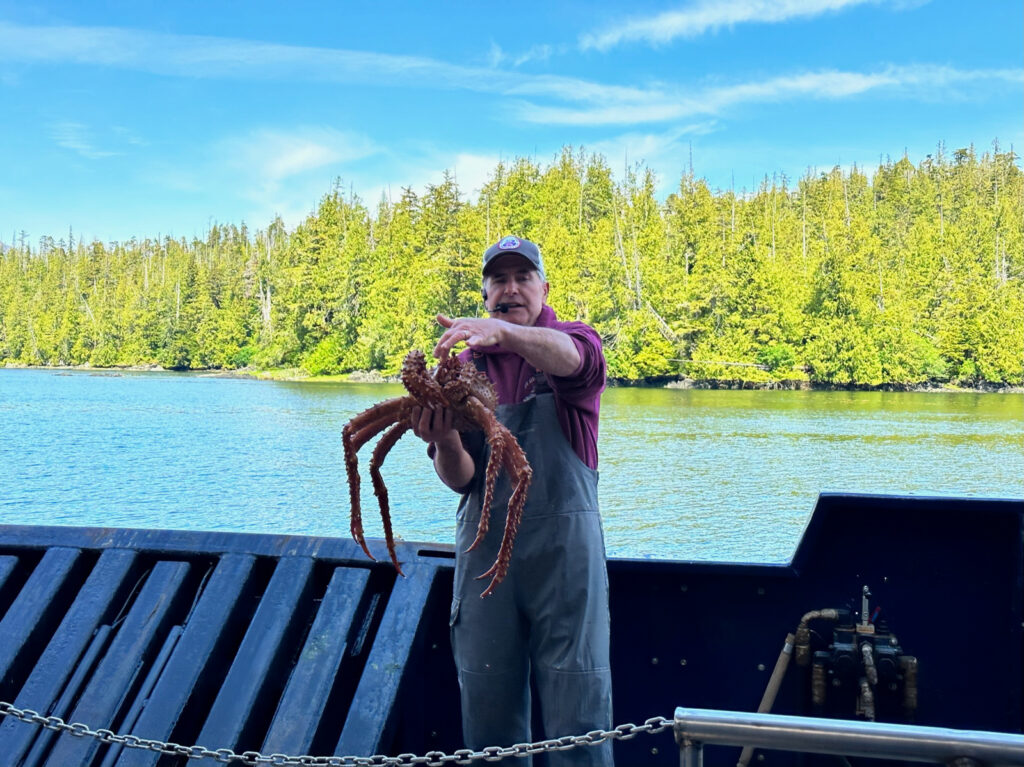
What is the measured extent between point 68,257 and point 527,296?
294 ft

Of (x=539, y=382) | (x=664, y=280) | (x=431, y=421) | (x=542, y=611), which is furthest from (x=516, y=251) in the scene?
(x=664, y=280)

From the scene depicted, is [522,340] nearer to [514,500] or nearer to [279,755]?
[514,500]

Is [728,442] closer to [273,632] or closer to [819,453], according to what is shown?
[819,453]

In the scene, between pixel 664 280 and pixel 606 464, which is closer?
pixel 606 464

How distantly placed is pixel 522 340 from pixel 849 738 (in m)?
0.83

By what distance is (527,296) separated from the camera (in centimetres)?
→ 190

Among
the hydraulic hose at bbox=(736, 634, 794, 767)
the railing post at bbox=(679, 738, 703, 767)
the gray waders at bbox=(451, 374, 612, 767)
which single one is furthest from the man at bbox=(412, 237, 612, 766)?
the hydraulic hose at bbox=(736, 634, 794, 767)

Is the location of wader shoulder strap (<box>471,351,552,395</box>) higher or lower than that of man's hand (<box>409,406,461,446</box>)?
higher

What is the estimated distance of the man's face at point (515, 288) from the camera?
6.20ft

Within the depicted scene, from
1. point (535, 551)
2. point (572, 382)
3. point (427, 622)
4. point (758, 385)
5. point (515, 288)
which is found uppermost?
point (515, 288)

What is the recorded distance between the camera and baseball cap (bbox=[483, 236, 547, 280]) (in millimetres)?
1872

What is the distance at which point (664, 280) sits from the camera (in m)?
50.8

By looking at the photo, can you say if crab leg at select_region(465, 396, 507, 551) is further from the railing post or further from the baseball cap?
the railing post

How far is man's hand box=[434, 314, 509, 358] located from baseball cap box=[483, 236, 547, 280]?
0.28 meters
